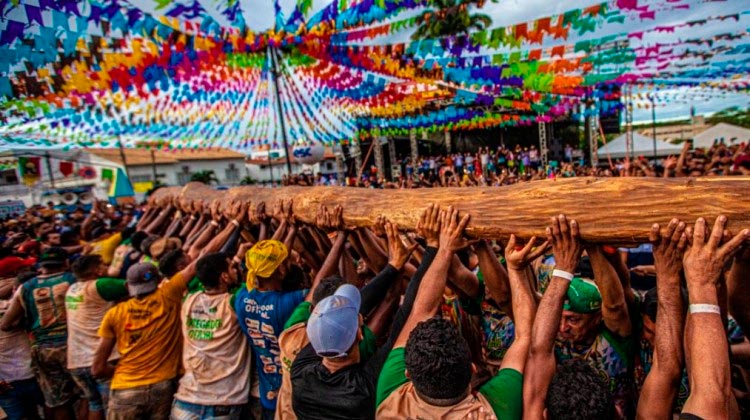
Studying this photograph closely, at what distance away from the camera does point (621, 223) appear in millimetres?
1813

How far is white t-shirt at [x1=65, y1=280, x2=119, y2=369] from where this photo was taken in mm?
3734

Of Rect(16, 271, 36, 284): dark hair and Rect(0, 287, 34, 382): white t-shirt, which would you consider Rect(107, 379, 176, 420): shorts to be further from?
Rect(16, 271, 36, 284): dark hair

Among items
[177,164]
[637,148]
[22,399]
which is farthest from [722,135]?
[177,164]

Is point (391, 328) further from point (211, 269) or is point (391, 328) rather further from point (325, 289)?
point (211, 269)

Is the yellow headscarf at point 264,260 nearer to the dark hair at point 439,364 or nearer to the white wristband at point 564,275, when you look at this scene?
the dark hair at point 439,364

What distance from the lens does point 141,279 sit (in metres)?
3.18

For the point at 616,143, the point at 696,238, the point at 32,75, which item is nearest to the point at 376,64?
the point at 32,75

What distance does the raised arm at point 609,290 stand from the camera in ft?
6.19

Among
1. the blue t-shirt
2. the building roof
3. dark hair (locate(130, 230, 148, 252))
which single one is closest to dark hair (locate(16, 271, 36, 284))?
dark hair (locate(130, 230, 148, 252))

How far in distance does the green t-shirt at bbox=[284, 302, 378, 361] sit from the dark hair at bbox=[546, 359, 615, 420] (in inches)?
36.4

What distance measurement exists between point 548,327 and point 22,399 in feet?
16.5

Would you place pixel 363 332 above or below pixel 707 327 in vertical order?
below

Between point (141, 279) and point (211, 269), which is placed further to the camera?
point (141, 279)

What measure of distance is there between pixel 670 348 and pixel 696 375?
8.6 inches
